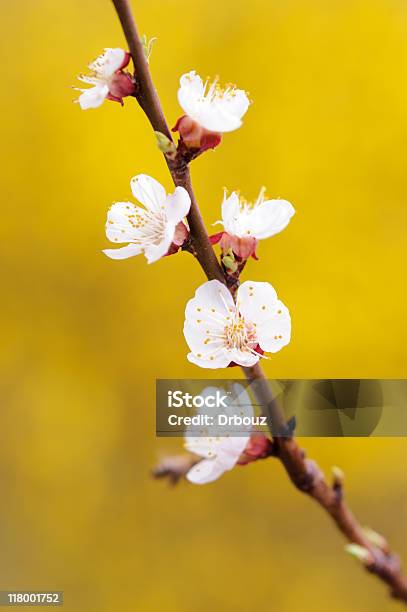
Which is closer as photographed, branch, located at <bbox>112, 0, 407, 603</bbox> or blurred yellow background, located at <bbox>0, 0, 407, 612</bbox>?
branch, located at <bbox>112, 0, 407, 603</bbox>

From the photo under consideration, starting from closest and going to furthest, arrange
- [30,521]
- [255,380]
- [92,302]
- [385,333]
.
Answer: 1. [255,380]
2. [30,521]
3. [385,333]
4. [92,302]

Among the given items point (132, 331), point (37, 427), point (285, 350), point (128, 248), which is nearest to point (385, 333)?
point (285, 350)

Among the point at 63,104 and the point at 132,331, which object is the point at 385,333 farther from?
the point at 63,104

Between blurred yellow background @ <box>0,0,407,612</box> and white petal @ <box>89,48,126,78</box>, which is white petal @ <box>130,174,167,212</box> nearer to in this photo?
white petal @ <box>89,48,126,78</box>

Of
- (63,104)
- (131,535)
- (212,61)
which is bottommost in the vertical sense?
(131,535)
